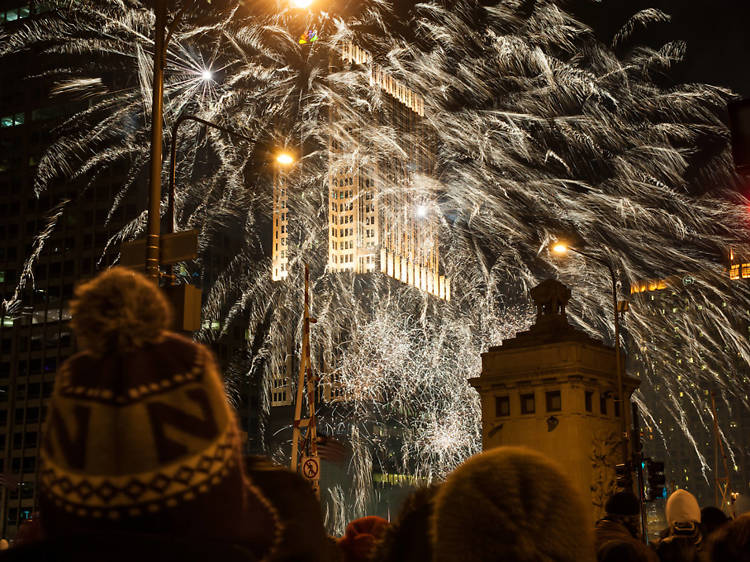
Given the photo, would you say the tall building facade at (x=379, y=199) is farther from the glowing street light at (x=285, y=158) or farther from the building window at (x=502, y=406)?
the glowing street light at (x=285, y=158)

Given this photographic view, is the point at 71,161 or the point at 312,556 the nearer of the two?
the point at 312,556

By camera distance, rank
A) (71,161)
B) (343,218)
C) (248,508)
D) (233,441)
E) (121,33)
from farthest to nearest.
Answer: (71,161)
(343,218)
(121,33)
(248,508)
(233,441)

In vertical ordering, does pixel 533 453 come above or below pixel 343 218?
below

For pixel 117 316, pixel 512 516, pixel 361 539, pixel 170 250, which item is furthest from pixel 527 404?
pixel 117 316

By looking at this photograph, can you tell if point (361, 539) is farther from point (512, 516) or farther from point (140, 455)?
point (140, 455)

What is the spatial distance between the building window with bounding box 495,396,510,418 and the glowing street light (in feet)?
85.9

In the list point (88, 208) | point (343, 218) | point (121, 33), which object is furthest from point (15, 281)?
point (121, 33)

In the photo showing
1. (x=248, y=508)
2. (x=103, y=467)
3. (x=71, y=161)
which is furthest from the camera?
(x=71, y=161)

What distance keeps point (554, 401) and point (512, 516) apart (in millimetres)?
40430

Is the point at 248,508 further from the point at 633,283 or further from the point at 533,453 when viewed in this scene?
the point at 633,283

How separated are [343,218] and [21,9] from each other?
68.9 m

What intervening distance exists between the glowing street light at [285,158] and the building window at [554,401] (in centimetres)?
2502

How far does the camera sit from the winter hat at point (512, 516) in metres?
2.90

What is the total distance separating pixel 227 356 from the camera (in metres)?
121
